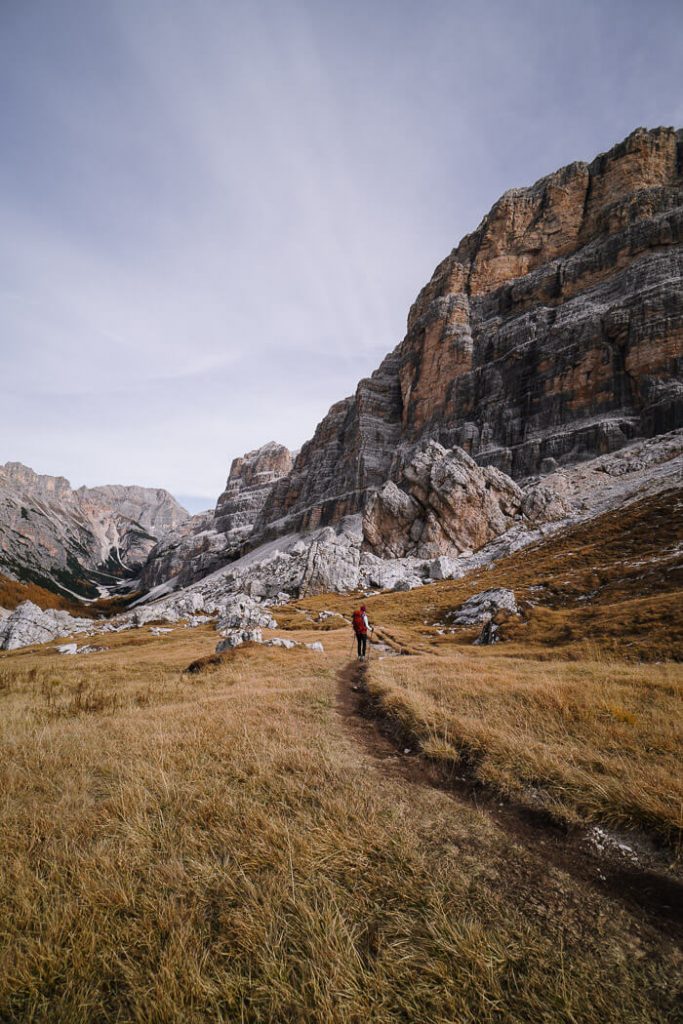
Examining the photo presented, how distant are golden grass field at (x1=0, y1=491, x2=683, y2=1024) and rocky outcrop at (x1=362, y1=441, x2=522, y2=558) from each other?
5628 centimetres

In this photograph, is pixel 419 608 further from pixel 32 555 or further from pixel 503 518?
pixel 32 555

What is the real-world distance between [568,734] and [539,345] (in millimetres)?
95691

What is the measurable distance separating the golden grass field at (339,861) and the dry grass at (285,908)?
0.02m

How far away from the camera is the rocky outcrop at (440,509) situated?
64.1 metres

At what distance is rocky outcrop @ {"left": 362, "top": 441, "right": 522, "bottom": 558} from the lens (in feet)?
→ 210

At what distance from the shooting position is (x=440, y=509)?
6694 centimetres

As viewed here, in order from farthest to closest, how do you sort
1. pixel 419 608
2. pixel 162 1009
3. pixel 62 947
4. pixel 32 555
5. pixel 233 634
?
pixel 32 555
pixel 419 608
pixel 233 634
pixel 62 947
pixel 162 1009

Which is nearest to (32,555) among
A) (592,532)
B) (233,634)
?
(233,634)

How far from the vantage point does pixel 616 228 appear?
88250 millimetres

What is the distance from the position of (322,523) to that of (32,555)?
571ft

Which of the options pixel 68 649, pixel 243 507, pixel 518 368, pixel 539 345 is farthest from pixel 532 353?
pixel 243 507

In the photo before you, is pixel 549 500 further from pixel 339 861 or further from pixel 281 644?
pixel 339 861

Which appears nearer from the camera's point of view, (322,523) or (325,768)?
(325,768)

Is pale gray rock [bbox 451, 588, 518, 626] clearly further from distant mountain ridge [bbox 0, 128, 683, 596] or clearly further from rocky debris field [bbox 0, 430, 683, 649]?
distant mountain ridge [bbox 0, 128, 683, 596]
